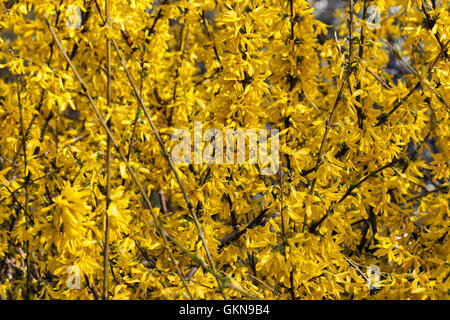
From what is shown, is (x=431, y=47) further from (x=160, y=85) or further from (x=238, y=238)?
(x=160, y=85)

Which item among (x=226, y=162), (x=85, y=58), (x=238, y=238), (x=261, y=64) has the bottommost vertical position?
(x=238, y=238)

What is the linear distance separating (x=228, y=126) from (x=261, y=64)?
26cm

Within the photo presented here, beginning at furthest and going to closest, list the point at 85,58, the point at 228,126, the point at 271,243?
1. the point at 85,58
2. the point at 228,126
3. the point at 271,243

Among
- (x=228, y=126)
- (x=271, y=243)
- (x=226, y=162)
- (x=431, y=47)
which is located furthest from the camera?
(x=431, y=47)

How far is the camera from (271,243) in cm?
131
